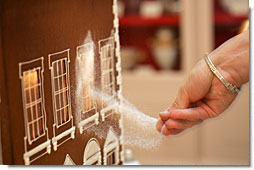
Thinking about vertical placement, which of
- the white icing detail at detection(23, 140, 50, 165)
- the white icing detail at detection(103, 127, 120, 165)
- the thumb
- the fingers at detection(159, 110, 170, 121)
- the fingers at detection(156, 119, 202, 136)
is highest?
the thumb

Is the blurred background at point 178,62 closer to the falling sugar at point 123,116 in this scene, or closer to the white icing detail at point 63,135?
the falling sugar at point 123,116

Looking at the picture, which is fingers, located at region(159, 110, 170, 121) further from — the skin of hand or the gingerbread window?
the gingerbread window

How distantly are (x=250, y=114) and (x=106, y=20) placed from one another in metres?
0.38

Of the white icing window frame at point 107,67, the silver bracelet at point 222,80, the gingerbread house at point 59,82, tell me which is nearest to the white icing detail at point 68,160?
the gingerbread house at point 59,82

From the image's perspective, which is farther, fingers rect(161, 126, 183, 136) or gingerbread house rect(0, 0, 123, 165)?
fingers rect(161, 126, 183, 136)

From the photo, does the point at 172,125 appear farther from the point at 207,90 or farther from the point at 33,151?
the point at 33,151

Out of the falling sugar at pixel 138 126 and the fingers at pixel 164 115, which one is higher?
the fingers at pixel 164 115

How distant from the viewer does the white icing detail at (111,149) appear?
1.09 metres

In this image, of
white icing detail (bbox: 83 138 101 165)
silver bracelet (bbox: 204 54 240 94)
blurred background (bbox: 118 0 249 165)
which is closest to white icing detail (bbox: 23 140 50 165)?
white icing detail (bbox: 83 138 101 165)

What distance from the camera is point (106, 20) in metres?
1.04

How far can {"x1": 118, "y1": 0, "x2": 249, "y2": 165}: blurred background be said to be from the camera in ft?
3.56

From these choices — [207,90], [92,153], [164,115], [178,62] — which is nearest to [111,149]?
[92,153]

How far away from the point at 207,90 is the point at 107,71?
0.75 feet

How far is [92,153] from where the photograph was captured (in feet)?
3.57
